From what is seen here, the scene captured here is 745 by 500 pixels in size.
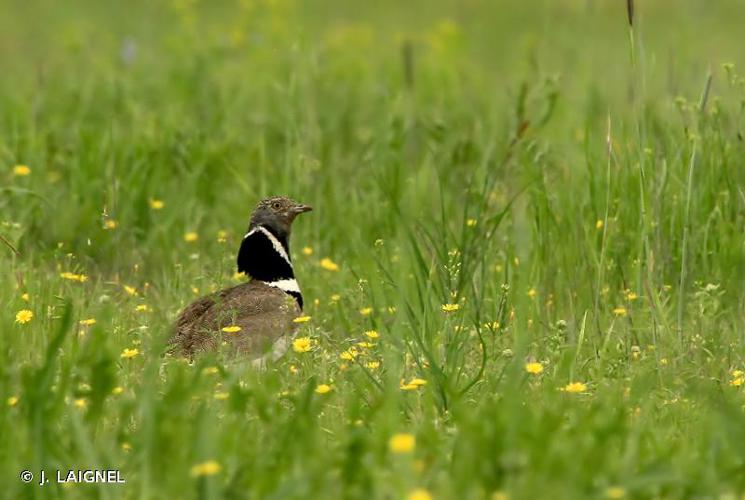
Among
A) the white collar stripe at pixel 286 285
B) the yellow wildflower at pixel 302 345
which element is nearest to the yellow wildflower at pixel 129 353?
the yellow wildflower at pixel 302 345

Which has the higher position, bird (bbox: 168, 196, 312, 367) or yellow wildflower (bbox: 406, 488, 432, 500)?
bird (bbox: 168, 196, 312, 367)

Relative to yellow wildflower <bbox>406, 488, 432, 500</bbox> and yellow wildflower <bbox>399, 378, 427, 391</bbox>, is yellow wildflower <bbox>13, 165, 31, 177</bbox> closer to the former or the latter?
yellow wildflower <bbox>399, 378, 427, 391</bbox>

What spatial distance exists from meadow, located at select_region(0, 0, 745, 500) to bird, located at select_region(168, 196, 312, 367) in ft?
0.41

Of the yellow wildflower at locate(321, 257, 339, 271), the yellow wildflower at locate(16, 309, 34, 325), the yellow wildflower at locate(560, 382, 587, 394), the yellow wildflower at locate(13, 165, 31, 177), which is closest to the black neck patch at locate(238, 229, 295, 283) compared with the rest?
the yellow wildflower at locate(321, 257, 339, 271)

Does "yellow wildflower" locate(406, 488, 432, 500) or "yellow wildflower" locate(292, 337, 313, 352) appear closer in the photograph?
"yellow wildflower" locate(406, 488, 432, 500)

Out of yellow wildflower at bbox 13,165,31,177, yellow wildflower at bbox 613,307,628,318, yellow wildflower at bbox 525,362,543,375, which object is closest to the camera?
yellow wildflower at bbox 525,362,543,375

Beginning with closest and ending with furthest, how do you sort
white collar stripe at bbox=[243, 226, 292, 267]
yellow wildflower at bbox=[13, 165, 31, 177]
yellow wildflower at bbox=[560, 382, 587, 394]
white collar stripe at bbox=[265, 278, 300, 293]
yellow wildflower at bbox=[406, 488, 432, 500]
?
yellow wildflower at bbox=[406, 488, 432, 500]
yellow wildflower at bbox=[560, 382, 587, 394]
white collar stripe at bbox=[265, 278, 300, 293]
white collar stripe at bbox=[243, 226, 292, 267]
yellow wildflower at bbox=[13, 165, 31, 177]

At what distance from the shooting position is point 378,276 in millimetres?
5871

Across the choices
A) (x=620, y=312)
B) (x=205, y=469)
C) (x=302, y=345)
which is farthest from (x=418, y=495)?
(x=620, y=312)

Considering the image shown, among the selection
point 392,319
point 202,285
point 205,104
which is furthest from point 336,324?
point 205,104

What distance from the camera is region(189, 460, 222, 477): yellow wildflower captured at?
3.41m

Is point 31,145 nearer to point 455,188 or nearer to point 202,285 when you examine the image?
point 202,285
